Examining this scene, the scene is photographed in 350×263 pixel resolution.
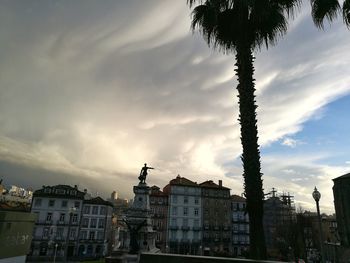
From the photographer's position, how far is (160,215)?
59.4m

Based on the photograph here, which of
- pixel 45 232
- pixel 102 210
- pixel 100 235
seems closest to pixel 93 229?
pixel 100 235

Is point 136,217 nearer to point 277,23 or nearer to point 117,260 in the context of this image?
point 117,260

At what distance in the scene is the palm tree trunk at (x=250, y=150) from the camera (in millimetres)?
7895

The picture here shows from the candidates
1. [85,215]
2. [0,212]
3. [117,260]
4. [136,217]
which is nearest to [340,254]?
[136,217]

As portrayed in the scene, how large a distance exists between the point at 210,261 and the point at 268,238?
66802mm

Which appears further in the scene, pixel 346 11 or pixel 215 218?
pixel 215 218

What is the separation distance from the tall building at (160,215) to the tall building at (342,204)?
112ft

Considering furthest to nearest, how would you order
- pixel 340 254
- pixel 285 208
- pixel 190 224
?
pixel 285 208 → pixel 190 224 → pixel 340 254

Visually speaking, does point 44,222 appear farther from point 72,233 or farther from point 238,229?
point 238,229

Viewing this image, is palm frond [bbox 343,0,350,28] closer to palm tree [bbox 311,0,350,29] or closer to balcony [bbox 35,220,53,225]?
palm tree [bbox 311,0,350,29]

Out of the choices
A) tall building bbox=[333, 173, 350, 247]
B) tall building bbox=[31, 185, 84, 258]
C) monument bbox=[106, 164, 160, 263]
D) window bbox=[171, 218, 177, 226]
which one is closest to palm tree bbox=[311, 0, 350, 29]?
monument bbox=[106, 164, 160, 263]

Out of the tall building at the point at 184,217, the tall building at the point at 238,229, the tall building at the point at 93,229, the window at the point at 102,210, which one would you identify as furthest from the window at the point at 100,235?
the tall building at the point at 238,229

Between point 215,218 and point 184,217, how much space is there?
24.7 feet

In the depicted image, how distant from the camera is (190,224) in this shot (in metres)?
60.2
